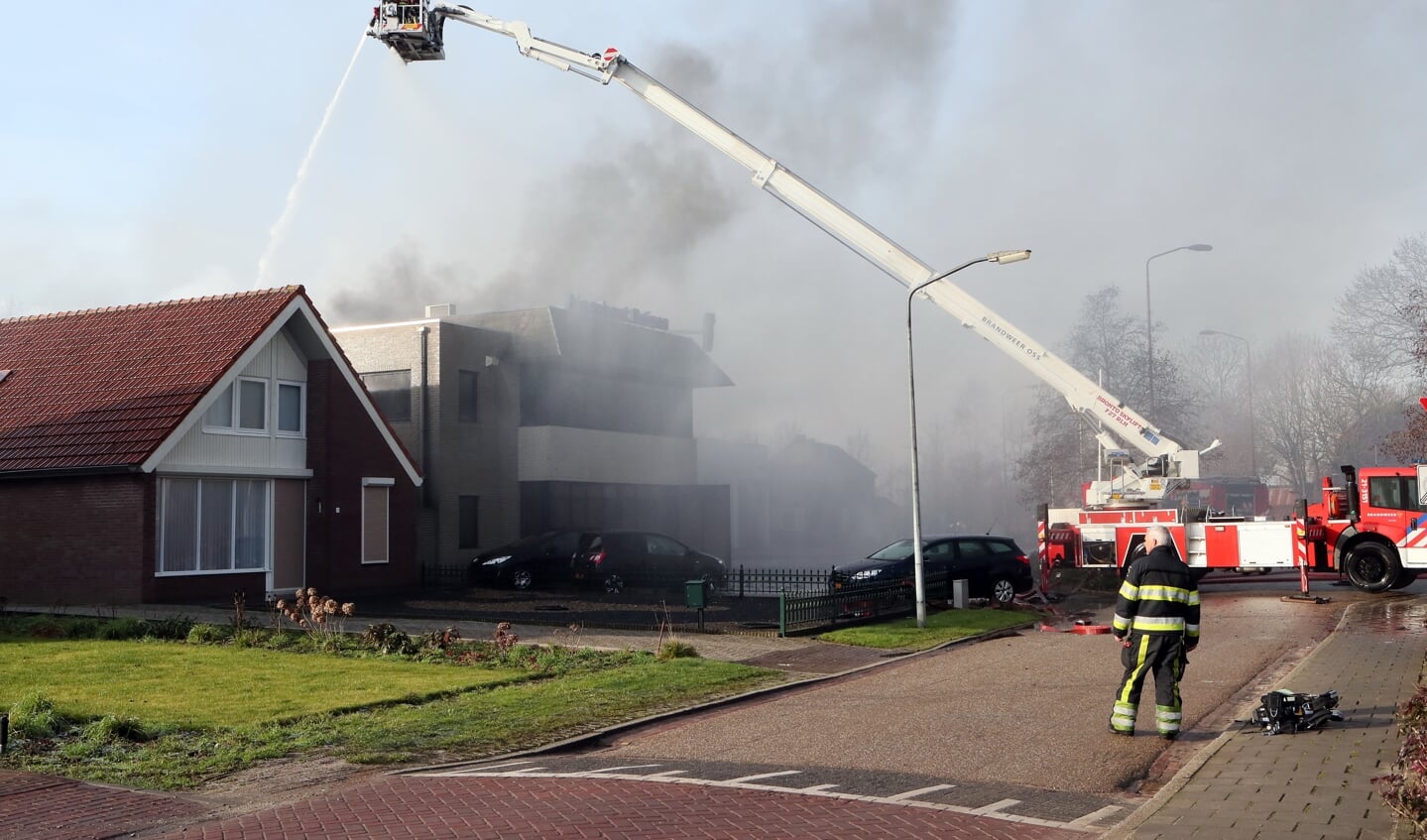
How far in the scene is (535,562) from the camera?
91.6 feet

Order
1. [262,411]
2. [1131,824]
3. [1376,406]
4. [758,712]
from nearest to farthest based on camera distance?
1. [1131,824]
2. [758,712]
3. [262,411]
4. [1376,406]

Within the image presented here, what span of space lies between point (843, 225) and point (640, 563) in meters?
9.56

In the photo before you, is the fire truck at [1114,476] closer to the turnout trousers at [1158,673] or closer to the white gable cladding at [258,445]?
the white gable cladding at [258,445]

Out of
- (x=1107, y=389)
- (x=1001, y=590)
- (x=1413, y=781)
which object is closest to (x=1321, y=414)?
(x=1107, y=389)

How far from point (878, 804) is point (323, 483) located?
21.1m

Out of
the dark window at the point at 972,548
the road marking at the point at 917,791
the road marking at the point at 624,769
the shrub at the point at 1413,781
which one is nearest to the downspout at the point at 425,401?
the dark window at the point at 972,548

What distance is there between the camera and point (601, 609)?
21.9 m

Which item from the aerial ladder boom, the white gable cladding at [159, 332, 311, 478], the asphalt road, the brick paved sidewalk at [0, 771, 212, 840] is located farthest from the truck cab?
the brick paved sidewalk at [0, 771, 212, 840]

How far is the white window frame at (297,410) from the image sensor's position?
2614 cm

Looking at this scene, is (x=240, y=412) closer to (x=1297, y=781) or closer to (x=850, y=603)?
(x=850, y=603)

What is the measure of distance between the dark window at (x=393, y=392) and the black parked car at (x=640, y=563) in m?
8.05

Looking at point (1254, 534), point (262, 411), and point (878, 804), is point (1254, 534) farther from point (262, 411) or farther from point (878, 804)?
point (262, 411)

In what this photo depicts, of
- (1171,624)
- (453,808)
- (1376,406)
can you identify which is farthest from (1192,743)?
(1376,406)

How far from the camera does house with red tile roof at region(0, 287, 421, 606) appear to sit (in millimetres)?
23047
